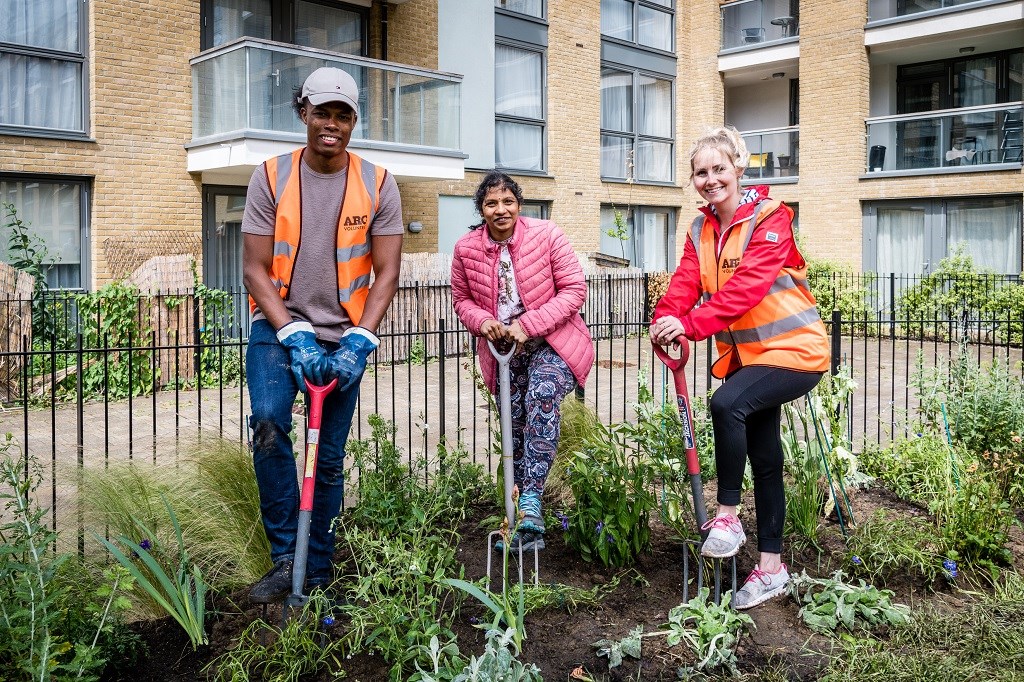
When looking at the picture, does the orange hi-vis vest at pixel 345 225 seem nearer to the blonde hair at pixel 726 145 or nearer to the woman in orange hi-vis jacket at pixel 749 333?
the woman in orange hi-vis jacket at pixel 749 333

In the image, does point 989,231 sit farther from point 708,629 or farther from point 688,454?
point 708,629

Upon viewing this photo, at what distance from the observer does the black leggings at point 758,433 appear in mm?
3631

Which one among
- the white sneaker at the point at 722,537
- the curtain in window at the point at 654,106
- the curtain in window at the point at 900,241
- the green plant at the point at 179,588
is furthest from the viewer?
the curtain in window at the point at 654,106

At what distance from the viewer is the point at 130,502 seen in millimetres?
3811

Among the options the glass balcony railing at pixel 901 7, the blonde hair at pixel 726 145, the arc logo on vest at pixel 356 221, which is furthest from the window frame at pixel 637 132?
the arc logo on vest at pixel 356 221

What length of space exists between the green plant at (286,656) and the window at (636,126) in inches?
780

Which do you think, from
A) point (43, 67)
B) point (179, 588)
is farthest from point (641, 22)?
point (179, 588)

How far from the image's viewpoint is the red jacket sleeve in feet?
11.9

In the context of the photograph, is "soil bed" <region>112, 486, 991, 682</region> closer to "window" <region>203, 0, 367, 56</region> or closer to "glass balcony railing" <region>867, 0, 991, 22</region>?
"window" <region>203, 0, 367, 56</region>

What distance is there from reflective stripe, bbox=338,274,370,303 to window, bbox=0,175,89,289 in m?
11.0

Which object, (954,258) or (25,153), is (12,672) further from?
(954,258)

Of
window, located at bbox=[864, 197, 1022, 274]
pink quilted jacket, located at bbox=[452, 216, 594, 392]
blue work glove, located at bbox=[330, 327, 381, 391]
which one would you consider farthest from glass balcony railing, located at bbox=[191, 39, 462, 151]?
window, located at bbox=[864, 197, 1022, 274]

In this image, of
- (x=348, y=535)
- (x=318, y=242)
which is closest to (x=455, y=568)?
(x=348, y=535)

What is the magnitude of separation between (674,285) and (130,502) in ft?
8.13
